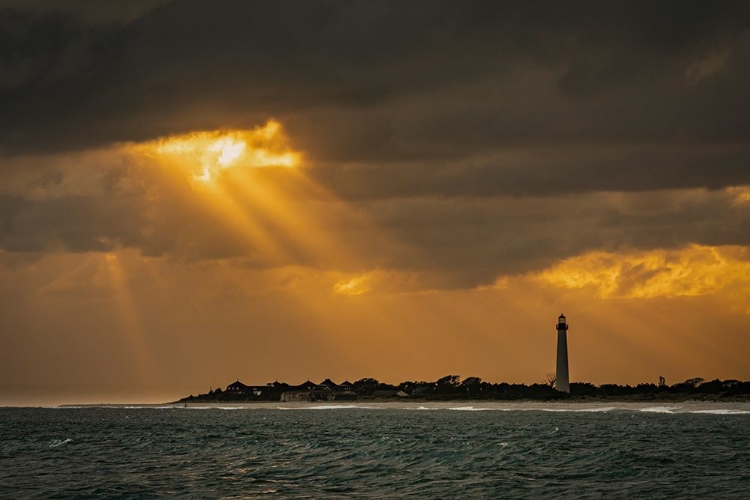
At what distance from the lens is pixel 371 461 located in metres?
69.5

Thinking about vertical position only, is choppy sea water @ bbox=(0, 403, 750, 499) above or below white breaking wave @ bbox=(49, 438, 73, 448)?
below

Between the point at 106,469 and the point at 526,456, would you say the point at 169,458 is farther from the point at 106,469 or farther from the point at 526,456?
the point at 526,456

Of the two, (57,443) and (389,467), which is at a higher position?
(57,443)

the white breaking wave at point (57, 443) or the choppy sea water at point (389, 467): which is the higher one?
the white breaking wave at point (57, 443)

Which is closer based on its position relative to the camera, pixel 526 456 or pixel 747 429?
pixel 526 456

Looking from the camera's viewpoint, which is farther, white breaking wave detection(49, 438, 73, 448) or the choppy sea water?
white breaking wave detection(49, 438, 73, 448)

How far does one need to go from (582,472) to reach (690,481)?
22.0 ft

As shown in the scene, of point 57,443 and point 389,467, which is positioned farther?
point 57,443

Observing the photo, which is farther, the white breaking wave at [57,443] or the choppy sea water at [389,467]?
the white breaking wave at [57,443]

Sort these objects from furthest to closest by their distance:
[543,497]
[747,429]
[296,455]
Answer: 1. [747,429]
2. [296,455]
3. [543,497]

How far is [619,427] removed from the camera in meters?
116

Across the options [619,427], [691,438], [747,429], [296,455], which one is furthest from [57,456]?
[747,429]

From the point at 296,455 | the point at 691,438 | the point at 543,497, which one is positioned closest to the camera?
the point at 543,497

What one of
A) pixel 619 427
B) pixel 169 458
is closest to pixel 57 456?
pixel 169 458
